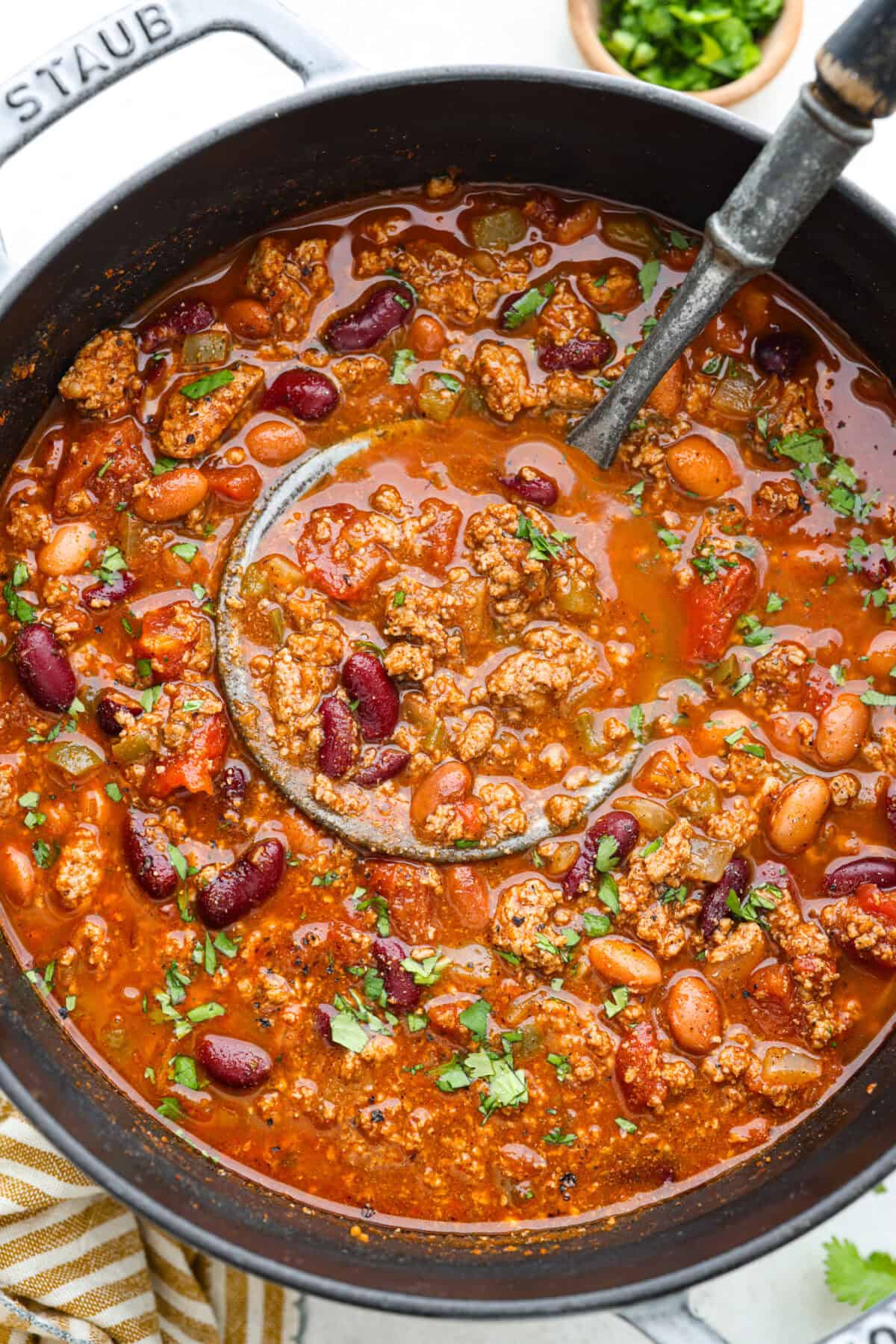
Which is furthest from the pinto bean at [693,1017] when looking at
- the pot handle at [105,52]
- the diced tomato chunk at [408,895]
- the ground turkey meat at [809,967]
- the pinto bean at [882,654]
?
the pot handle at [105,52]

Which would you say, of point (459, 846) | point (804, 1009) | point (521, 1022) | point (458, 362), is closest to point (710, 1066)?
point (804, 1009)

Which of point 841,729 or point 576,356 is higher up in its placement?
point 576,356

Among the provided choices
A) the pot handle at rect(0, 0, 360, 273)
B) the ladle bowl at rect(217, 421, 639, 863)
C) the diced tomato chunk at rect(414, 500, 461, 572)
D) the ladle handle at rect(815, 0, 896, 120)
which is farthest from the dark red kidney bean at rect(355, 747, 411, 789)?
the ladle handle at rect(815, 0, 896, 120)

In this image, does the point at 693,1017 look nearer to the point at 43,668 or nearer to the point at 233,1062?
the point at 233,1062

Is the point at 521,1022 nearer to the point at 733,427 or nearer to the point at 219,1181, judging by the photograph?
the point at 219,1181

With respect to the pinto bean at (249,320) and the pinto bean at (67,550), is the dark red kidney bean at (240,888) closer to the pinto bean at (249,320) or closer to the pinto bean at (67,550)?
the pinto bean at (67,550)

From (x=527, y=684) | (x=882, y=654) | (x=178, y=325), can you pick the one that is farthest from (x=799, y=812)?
(x=178, y=325)

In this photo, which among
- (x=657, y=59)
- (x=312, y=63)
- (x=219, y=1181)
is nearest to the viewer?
(x=312, y=63)
